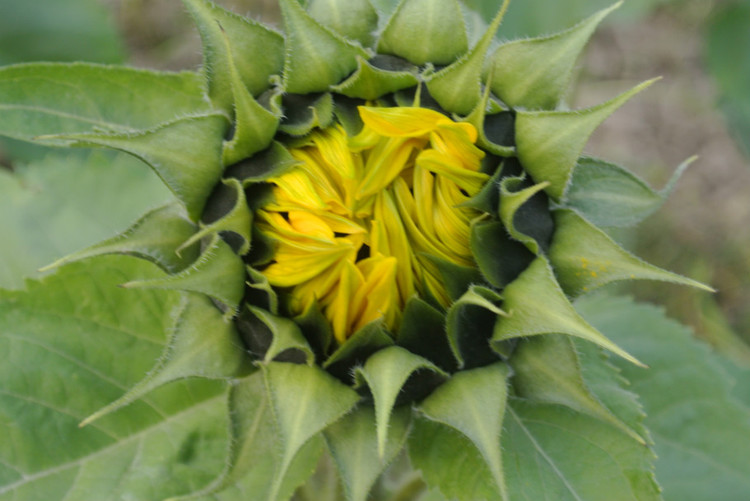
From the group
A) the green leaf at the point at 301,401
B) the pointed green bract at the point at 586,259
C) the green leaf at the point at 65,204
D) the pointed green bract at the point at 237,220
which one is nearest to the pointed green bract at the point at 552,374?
the pointed green bract at the point at 586,259

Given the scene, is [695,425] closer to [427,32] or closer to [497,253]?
[497,253]

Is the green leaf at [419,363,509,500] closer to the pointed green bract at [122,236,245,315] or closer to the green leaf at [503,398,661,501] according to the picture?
the green leaf at [503,398,661,501]

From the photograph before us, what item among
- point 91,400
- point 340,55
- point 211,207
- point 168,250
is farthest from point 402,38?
point 91,400

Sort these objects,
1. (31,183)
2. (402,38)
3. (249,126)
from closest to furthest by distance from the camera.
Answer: (249,126) → (402,38) → (31,183)

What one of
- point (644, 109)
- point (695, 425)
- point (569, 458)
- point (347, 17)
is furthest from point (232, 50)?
point (644, 109)

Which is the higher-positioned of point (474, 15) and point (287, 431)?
point (474, 15)

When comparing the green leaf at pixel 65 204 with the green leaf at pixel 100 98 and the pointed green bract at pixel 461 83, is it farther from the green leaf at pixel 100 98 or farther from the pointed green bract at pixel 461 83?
the pointed green bract at pixel 461 83

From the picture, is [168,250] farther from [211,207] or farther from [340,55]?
[340,55]

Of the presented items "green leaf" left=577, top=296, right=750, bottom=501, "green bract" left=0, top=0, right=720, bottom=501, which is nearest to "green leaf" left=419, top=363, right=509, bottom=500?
"green bract" left=0, top=0, right=720, bottom=501
